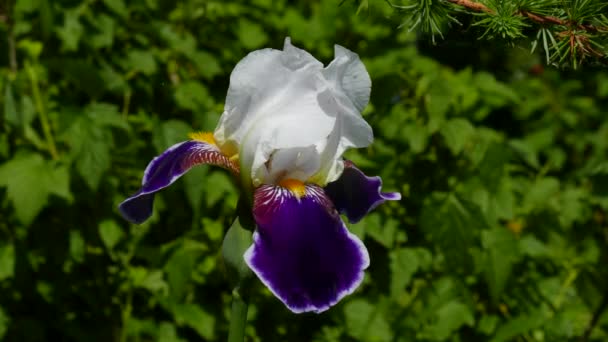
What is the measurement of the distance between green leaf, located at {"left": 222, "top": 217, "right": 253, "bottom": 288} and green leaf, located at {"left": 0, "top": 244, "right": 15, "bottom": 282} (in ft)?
4.04

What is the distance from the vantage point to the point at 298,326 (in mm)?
2363

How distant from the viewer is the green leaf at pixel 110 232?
2.18m

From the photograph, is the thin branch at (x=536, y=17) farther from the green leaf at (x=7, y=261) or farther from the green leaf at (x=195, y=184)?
the green leaf at (x=7, y=261)

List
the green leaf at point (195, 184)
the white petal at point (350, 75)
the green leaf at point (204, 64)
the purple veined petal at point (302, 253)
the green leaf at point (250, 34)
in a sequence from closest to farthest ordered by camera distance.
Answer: the purple veined petal at point (302, 253) < the white petal at point (350, 75) < the green leaf at point (195, 184) < the green leaf at point (204, 64) < the green leaf at point (250, 34)

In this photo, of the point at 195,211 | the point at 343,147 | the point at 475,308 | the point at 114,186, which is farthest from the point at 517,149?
the point at 343,147

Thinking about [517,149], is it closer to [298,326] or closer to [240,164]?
[298,326]

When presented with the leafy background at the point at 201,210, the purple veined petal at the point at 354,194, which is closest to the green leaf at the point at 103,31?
the leafy background at the point at 201,210

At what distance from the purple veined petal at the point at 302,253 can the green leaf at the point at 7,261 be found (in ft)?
4.20

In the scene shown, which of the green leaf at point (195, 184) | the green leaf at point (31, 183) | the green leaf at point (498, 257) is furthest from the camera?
the green leaf at point (498, 257)

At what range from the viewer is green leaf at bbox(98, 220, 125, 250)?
2180 millimetres

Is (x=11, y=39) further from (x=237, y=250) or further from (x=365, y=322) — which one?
(x=237, y=250)

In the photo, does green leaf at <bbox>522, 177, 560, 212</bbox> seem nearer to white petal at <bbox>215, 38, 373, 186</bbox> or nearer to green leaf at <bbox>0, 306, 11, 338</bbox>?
white petal at <bbox>215, 38, 373, 186</bbox>

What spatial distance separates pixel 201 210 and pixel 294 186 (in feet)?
3.92

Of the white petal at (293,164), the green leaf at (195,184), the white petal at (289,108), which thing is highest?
the white petal at (289,108)
